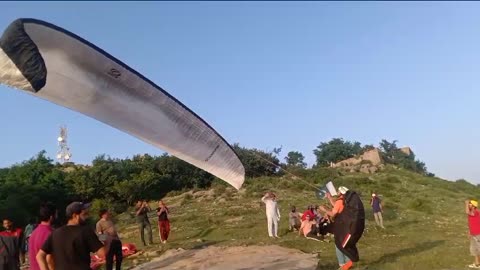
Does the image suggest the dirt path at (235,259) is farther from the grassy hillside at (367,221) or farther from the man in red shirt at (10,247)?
the man in red shirt at (10,247)

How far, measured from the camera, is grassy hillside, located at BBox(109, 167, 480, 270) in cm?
1351

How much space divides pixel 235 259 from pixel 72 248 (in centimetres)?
836

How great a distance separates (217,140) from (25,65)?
2.83 meters

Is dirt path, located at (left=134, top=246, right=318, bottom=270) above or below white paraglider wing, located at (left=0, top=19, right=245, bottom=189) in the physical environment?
below

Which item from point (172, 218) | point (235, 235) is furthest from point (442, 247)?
point (172, 218)

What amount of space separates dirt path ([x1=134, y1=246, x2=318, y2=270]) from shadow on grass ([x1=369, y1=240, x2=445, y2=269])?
1507mm

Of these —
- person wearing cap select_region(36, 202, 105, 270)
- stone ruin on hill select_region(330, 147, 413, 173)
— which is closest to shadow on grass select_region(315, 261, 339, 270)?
person wearing cap select_region(36, 202, 105, 270)

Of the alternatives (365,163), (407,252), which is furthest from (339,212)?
(365,163)

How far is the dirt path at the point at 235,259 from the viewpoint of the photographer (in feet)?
40.5

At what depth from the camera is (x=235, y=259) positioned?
43.9ft

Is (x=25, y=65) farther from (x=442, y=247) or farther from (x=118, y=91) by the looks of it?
(x=442, y=247)

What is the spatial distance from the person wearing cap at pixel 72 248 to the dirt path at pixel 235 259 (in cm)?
704

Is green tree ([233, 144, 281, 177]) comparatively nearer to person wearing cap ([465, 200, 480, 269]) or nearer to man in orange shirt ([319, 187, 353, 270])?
man in orange shirt ([319, 187, 353, 270])

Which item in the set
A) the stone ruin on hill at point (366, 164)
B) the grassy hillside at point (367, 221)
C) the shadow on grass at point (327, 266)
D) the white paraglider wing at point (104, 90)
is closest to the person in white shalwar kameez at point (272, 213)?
the grassy hillside at point (367, 221)
